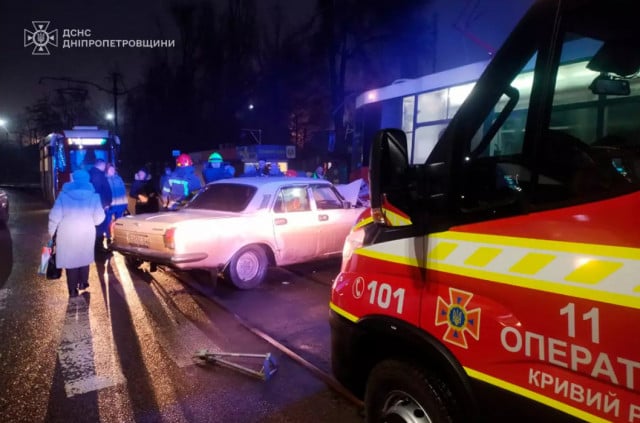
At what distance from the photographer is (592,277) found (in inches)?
61.7

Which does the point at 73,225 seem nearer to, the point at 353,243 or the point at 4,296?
the point at 4,296

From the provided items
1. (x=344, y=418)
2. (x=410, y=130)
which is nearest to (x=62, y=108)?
(x=410, y=130)

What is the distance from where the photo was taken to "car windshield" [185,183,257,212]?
7029 millimetres

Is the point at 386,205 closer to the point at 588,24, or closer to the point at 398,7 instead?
the point at 588,24

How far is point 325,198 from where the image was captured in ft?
25.7

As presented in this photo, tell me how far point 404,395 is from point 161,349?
118 inches

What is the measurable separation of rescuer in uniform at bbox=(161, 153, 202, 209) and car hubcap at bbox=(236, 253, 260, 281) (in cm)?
338

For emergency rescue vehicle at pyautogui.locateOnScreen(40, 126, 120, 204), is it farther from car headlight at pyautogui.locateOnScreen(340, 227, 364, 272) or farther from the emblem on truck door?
the emblem on truck door

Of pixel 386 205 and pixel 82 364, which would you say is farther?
pixel 82 364

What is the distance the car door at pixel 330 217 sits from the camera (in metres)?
Result: 7.60

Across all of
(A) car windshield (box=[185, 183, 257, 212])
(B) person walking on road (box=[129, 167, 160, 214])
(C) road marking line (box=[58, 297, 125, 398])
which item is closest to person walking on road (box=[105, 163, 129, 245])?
(B) person walking on road (box=[129, 167, 160, 214])

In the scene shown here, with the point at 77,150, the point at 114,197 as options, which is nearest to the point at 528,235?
the point at 114,197

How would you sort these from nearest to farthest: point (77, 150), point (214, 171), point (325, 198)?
point (325, 198), point (214, 171), point (77, 150)

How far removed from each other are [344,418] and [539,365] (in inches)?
79.9
